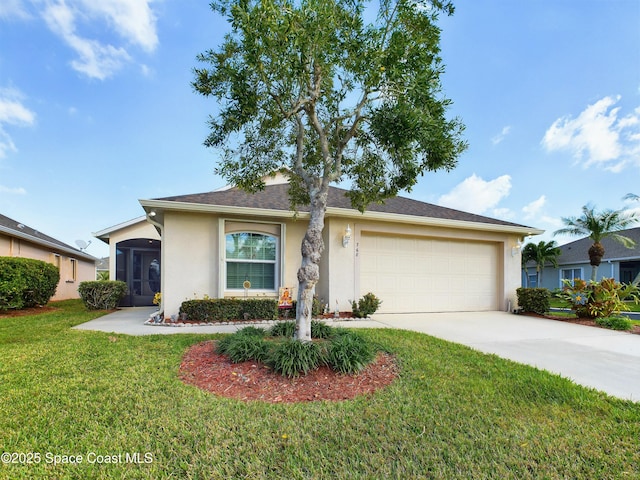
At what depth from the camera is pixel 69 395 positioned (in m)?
3.37

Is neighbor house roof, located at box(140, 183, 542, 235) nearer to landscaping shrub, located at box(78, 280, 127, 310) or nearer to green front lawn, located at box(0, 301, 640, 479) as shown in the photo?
green front lawn, located at box(0, 301, 640, 479)

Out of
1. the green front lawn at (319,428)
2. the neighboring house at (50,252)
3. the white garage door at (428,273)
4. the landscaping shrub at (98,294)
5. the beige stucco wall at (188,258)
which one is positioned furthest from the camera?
the neighboring house at (50,252)

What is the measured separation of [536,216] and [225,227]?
1564cm

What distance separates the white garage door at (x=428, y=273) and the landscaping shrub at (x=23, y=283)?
10.7m

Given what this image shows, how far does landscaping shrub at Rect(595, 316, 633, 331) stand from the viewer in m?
7.90

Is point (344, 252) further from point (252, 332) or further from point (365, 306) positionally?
point (252, 332)

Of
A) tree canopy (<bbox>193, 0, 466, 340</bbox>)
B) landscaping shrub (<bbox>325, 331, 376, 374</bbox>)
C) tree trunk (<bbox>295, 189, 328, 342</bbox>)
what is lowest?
landscaping shrub (<bbox>325, 331, 376, 374</bbox>)

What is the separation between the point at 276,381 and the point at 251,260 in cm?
527

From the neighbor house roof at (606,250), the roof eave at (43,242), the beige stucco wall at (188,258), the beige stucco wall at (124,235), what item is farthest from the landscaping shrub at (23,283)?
the neighbor house roof at (606,250)

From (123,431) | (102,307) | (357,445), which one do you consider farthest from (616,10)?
(102,307)

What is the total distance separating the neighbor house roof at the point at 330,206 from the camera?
7949 millimetres

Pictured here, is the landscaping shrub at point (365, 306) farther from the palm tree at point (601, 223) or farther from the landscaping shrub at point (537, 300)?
the palm tree at point (601, 223)

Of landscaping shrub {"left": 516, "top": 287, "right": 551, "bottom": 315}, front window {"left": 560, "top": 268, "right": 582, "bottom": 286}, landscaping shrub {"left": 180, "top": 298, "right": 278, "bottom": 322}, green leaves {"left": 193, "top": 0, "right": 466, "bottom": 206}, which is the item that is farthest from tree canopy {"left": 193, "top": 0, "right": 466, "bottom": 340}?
front window {"left": 560, "top": 268, "right": 582, "bottom": 286}

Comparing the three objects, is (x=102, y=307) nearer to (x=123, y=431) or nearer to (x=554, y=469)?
(x=123, y=431)
